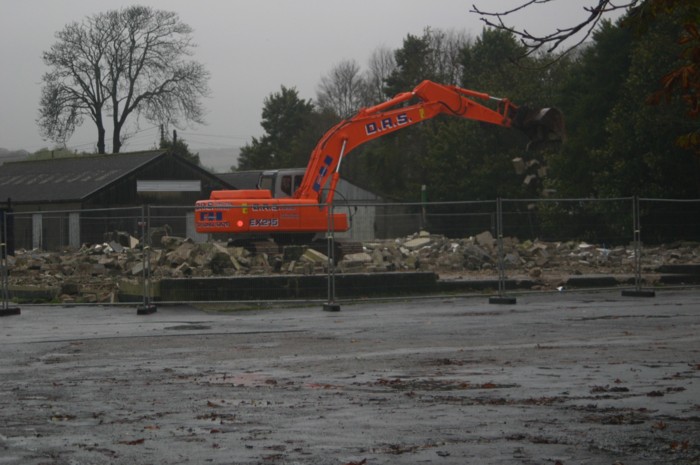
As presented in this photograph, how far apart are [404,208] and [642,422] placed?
670 inches

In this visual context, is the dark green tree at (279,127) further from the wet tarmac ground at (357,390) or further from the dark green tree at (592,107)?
the wet tarmac ground at (357,390)

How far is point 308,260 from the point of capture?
2323 cm

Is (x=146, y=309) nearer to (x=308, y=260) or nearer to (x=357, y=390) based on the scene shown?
(x=308, y=260)

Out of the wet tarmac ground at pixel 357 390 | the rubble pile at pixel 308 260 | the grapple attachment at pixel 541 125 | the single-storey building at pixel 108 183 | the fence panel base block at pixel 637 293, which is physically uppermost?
the single-storey building at pixel 108 183

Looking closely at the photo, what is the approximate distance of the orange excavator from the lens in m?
25.8

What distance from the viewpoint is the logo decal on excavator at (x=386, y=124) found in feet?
93.1

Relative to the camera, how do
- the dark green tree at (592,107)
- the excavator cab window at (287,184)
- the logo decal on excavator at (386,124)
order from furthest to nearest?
the dark green tree at (592,107), the excavator cab window at (287,184), the logo decal on excavator at (386,124)

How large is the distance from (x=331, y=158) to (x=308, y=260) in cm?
546

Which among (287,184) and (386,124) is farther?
(287,184)

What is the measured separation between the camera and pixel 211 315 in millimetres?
19922

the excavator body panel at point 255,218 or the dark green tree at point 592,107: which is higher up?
the dark green tree at point 592,107

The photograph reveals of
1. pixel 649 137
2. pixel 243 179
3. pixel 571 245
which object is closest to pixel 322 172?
pixel 571 245

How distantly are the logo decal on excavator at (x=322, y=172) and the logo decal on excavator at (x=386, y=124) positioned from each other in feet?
4.15

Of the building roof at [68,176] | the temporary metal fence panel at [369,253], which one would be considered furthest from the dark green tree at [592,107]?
the building roof at [68,176]
